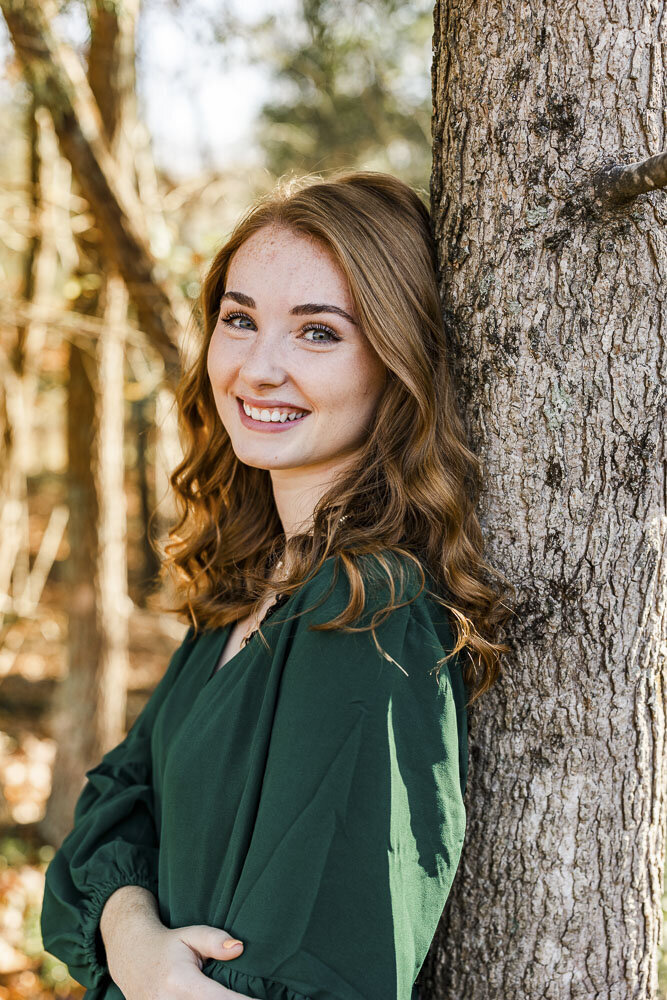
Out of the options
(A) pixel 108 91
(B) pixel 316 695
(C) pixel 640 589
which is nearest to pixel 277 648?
(B) pixel 316 695

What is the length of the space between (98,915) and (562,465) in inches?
49.0

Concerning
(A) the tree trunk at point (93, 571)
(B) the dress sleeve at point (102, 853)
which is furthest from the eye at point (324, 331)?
(A) the tree trunk at point (93, 571)

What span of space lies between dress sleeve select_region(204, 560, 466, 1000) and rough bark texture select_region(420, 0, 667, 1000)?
0.24 meters

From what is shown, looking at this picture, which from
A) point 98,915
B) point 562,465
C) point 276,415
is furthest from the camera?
point 98,915

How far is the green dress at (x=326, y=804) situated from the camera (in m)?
1.19

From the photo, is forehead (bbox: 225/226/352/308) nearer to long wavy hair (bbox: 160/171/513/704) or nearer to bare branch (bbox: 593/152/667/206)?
long wavy hair (bbox: 160/171/513/704)

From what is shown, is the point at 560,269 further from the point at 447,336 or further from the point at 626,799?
the point at 626,799

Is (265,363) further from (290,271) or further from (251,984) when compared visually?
(251,984)

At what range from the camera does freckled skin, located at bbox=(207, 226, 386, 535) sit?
1474 millimetres

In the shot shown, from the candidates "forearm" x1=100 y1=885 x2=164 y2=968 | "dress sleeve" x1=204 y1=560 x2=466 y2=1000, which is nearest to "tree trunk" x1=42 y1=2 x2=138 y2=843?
"forearm" x1=100 y1=885 x2=164 y2=968

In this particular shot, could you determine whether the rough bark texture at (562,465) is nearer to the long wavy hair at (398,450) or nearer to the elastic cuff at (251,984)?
the long wavy hair at (398,450)

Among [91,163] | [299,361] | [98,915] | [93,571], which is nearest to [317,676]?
[299,361]

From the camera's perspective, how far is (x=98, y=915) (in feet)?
5.41

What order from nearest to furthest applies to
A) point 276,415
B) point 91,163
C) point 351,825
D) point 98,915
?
point 351,825 < point 276,415 < point 98,915 < point 91,163
